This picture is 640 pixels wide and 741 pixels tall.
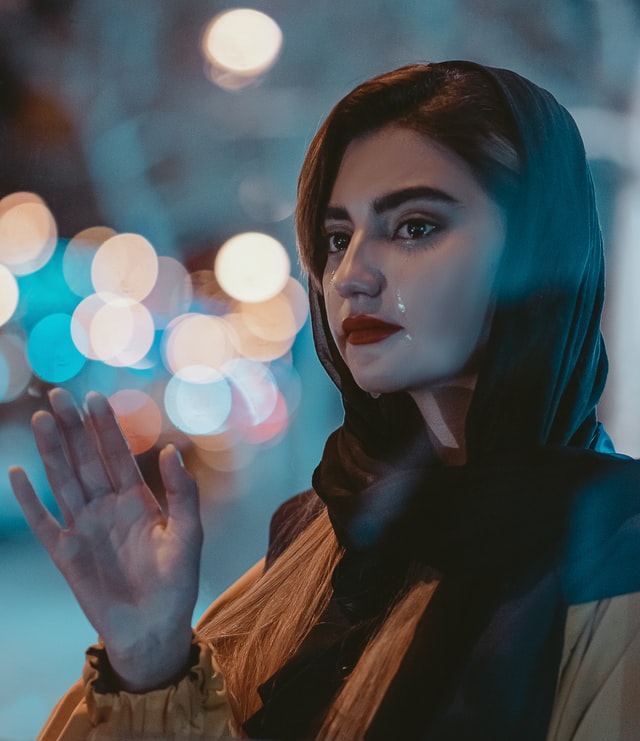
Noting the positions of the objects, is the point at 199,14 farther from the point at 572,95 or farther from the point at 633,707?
the point at 633,707

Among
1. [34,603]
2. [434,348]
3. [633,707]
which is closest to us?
[633,707]

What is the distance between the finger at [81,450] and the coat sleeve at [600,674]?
0.47m

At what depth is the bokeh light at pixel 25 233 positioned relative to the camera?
99 cm

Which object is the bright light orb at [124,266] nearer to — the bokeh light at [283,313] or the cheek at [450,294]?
the bokeh light at [283,313]

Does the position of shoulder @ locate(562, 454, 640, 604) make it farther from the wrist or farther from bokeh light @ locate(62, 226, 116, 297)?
bokeh light @ locate(62, 226, 116, 297)

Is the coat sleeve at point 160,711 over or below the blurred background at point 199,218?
below

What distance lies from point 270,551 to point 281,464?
141 mm

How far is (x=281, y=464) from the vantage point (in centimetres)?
96

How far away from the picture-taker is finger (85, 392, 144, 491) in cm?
80

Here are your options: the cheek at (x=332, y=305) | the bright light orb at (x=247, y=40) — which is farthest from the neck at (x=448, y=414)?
the bright light orb at (x=247, y=40)

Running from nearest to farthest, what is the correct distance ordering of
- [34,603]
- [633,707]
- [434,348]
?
[633,707] → [434,348] → [34,603]

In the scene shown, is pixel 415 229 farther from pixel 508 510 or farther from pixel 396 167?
pixel 508 510

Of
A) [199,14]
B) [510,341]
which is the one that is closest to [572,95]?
[510,341]

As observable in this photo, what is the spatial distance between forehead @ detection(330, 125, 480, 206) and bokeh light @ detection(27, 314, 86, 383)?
350 millimetres
